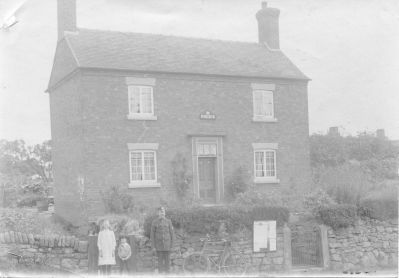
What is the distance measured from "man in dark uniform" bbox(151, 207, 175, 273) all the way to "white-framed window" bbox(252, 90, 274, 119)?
12.2 meters

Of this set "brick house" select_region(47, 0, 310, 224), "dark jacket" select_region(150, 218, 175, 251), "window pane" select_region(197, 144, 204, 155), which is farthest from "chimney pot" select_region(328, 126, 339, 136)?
"dark jacket" select_region(150, 218, 175, 251)

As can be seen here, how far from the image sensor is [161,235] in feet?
39.9

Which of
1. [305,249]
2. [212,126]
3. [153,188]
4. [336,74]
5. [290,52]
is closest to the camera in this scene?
[305,249]

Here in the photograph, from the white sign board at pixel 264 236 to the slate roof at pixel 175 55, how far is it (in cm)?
983

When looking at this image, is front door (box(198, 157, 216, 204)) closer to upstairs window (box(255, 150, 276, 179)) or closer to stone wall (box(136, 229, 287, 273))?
upstairs window (box(255, 150, 276, 179))

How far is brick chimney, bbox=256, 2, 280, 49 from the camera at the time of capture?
2612 cm

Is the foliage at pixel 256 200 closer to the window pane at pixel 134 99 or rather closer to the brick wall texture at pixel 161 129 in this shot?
the brick wall texture at pixel 161 129

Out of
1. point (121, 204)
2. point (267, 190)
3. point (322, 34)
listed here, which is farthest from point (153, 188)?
point (322, 34)

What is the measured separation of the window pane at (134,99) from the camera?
70.0 feet

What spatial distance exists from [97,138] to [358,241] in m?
10.6

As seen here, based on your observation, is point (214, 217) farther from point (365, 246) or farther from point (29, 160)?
point (29, 160)

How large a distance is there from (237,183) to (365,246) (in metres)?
8.48

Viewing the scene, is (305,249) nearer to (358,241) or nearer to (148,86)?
(358,241)

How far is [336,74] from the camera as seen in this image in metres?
19.3
